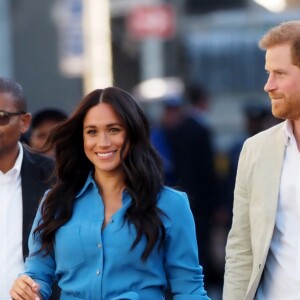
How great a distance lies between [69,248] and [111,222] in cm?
20

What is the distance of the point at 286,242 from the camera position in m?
5.75

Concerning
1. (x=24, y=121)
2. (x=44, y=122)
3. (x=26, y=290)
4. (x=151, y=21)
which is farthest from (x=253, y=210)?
(x=151, y=21)

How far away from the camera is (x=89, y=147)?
5.51 metres

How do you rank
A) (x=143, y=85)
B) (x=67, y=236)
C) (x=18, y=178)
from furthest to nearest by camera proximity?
(x=143, y=85) < (x=18, y=178) < (x=67, y=236)

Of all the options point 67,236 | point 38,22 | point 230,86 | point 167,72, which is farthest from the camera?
point 167,72

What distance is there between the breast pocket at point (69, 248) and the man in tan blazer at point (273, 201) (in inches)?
34.8

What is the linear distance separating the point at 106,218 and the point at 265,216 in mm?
758

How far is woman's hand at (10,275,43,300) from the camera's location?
5285 millimetres

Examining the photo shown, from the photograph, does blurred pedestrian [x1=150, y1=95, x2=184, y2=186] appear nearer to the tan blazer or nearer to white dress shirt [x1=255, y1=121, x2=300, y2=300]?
the tan blazer

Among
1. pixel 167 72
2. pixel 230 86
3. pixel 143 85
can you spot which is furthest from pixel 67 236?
pixel 167 72

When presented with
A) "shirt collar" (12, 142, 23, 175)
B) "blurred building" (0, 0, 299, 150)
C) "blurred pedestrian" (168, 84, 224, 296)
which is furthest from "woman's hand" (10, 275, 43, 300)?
"blurred building" (0, 0, 299, 150)

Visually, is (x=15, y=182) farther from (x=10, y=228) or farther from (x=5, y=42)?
(x=5, y=42)

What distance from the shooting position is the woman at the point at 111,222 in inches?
208

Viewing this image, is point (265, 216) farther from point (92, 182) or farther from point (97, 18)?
point (97, 18)
